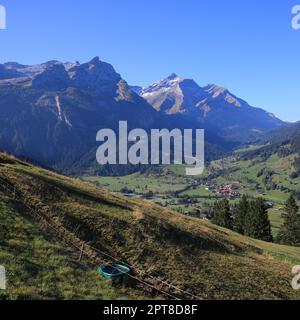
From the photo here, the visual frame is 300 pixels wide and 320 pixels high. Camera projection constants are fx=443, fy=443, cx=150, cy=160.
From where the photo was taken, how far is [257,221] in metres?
122

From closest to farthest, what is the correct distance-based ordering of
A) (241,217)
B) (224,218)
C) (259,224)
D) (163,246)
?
(163,246)
(259,224)
(241,217)
(224,218)

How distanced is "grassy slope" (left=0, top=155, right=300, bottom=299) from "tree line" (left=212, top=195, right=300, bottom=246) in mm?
69320

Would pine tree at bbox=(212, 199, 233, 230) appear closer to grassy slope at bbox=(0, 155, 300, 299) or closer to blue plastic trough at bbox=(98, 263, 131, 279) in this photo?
grassy slope at bbox=(0, 155, 300, 299)

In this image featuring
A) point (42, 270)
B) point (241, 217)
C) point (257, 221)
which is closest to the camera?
point (42, 270)

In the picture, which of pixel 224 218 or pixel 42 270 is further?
pixel 224 218

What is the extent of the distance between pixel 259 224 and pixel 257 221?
3.23 feet

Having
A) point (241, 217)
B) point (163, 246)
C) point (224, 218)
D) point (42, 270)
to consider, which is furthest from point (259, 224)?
point (42, 270)

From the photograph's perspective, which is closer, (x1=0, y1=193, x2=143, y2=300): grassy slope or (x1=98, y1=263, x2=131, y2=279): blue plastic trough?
(x1=0, y1=193, x2=143, y2=300): grassy slope

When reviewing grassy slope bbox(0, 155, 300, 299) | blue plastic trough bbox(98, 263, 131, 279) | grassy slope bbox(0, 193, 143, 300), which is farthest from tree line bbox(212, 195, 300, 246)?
grassy slope bbox(0, 193, 143, 300)

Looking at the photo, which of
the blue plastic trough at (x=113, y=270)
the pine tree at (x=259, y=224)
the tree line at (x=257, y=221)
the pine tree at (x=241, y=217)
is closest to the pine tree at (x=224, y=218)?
the tree line at (x=257, y=221)

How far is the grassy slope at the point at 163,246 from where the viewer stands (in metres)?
37.5

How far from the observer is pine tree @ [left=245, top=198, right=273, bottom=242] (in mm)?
121000

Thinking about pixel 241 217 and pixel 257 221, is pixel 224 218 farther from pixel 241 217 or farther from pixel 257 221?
pixel 257 221
